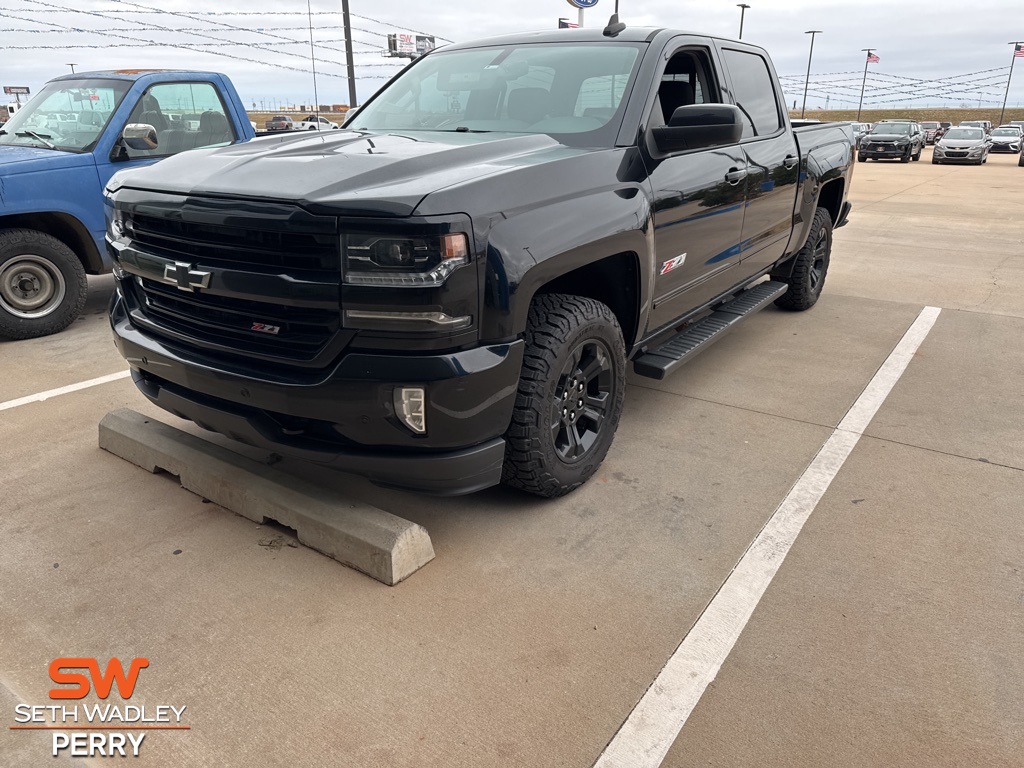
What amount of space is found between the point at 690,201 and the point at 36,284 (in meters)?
4.88

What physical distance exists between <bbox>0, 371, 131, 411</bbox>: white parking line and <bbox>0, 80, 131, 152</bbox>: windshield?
2.10m

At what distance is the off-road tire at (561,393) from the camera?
2834 millimetres

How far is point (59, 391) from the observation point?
4547 mm

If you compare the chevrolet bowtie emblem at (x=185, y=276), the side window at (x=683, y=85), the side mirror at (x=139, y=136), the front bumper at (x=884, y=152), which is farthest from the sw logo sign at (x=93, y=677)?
the front bumper at (x=884, y=152)

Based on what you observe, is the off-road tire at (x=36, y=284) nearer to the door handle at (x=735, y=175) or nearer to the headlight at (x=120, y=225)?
the headlight at (x=120, y=225)

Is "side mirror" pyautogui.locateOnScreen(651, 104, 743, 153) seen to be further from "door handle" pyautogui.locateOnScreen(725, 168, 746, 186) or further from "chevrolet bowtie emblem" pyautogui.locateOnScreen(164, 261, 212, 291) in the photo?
"chevrolet bowtie emblem" pyautogui.locateOnScreen(164, 261, 212, 291)

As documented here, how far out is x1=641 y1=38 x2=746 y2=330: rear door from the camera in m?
3.46

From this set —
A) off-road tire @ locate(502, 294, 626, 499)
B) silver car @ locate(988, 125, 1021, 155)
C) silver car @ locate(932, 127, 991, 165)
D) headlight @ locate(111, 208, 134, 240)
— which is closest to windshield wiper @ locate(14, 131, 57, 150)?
headlight @ locate(111, 208, 134, 240)

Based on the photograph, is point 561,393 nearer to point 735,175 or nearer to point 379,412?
point 379,412

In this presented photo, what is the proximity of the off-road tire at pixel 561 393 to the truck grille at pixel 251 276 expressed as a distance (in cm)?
76

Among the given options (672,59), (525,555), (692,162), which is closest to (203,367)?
(525,555)

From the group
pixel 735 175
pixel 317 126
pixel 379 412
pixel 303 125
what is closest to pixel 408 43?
pixel 303 125

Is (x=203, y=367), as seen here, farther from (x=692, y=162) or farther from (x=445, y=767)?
(x=692, y=162)

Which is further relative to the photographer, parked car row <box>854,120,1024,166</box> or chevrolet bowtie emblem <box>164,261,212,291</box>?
parked car row <box>854,120,1024,166</box>
